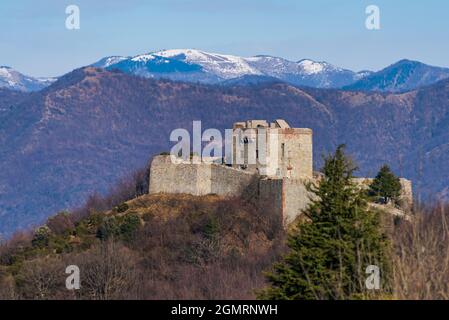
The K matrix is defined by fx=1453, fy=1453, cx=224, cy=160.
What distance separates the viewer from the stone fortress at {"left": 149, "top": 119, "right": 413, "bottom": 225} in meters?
61.1

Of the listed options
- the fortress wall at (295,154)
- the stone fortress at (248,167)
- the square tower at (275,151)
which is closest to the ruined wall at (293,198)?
the stone fortress at (248,167)

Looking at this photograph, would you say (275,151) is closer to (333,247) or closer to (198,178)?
(198,178)

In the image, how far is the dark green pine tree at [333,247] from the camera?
29.8m

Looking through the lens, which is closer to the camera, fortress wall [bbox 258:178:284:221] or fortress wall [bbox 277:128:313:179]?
fortress wall [bbox 258:178:284:221]

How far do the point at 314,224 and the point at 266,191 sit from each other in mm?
26940

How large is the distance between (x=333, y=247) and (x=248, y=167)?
31.3 m

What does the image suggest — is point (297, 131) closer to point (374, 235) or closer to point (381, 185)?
point (381, 185)

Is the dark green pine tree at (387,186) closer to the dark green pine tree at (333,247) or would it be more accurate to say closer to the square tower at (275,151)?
the square tower at (275,151)

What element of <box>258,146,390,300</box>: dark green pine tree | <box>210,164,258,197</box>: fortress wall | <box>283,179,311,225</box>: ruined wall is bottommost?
<box>258,146,390,300</box>: dark green pine tree

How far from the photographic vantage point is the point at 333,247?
3120cm

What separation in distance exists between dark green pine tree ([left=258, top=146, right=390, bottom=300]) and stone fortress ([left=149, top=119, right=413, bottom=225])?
87.1ft

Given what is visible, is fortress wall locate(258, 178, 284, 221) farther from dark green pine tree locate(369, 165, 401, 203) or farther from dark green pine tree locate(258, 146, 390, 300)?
dark green pine tree locate(258, 146, 390, 300)

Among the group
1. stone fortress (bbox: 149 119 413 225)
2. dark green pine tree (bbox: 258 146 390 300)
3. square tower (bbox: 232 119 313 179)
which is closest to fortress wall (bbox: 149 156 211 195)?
stone fortress (bbox: 149 119 413 225)
